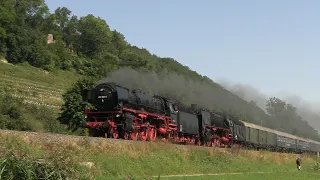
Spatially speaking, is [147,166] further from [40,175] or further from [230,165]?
[40,175]

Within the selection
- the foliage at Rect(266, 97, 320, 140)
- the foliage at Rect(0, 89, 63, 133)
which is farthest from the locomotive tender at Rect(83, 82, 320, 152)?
the foliage at Rect(266, 97, 320, 140)

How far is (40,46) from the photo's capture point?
106312mm

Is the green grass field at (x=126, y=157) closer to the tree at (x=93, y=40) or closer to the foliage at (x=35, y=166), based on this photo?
the foliage at (x=35, y=166)

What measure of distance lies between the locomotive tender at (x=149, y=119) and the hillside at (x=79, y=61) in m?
7.17

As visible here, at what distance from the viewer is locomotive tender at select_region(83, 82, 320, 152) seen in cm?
2585

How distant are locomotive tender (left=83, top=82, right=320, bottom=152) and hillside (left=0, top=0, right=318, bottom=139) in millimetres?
7168

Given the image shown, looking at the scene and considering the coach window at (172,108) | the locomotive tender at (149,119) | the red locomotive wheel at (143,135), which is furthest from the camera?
the coach window at (172,108)

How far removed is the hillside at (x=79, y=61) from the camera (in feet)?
181

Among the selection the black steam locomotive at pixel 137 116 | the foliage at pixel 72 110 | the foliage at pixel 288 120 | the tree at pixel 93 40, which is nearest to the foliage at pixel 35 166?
the black steam locomotive at pixel 137 116

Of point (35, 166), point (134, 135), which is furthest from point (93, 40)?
point (35, 166)

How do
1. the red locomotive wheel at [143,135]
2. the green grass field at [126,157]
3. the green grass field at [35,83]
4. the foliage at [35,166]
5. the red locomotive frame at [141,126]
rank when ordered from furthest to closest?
the green grass field at [35,83]
the red locomotive wheel at [143,135]
the red locomotive frame at [141,126]
the green grass field at [126,157]
the foliage at [35,166]

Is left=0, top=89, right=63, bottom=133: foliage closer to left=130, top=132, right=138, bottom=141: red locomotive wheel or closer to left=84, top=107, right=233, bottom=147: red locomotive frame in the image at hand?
left=84, top=107, right=233, bottom=147: red locomotive frame

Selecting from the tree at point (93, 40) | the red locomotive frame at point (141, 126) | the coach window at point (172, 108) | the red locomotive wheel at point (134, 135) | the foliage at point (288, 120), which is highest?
the tree at point (93, 40)

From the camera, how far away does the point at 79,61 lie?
12362 cm
